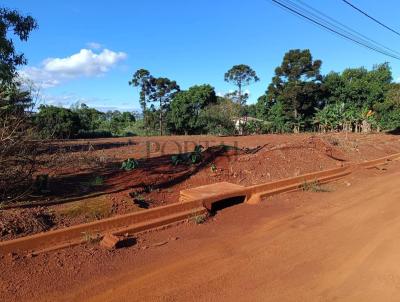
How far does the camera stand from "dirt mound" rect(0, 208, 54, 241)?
4695 millimetres

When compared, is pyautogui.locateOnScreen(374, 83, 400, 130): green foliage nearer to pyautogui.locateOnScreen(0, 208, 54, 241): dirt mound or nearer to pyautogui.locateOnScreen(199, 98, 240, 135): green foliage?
pyautogui.locateOnScreen(199, 98, 240, 135): green foliage

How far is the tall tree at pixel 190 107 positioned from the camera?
4459 cm

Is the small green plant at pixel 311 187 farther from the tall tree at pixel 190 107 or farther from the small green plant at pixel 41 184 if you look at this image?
the tall tree at pixel 190 107

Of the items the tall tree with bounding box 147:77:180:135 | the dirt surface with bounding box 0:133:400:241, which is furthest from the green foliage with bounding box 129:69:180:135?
the dirt surface with bounding box 0:133:400:241

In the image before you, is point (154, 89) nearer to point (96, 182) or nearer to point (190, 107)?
point (190, 107)

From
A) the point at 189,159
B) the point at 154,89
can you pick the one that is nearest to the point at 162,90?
the point at 154,89

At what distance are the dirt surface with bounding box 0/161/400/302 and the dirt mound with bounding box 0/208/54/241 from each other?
1.67ft

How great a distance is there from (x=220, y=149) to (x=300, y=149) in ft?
10.5

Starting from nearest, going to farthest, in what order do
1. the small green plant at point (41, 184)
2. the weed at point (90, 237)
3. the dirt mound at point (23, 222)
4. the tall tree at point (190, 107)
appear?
the dirt mound at point (23, 222)
the weed at point (90, 237)
the small green plant at point (41, 184)
the tall tree at point (190, 107)

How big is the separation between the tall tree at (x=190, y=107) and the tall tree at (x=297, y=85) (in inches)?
364

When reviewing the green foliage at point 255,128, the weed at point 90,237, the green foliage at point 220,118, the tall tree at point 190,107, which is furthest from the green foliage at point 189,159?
the green foliage at point 255,128

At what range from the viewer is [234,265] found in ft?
14.3

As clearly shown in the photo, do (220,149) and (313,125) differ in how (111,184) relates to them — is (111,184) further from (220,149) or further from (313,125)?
(313,125)

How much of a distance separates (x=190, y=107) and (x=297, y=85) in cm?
1386
